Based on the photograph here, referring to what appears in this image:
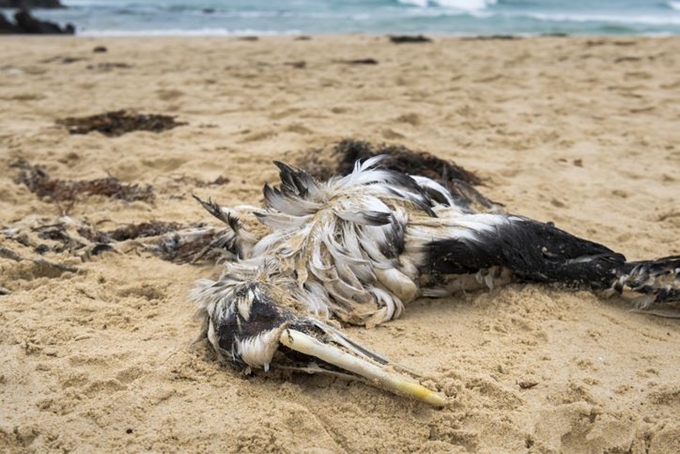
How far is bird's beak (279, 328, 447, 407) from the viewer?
81.0 inches

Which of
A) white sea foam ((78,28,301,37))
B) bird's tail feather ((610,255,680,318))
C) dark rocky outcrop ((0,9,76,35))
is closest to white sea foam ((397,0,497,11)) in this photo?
white sea foam ((78,28,301,37))

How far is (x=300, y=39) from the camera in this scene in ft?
43.4

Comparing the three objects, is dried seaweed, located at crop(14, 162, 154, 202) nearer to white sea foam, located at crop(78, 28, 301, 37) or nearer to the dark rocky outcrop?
white sea foam, located at crop(78, 28, 301, 37)

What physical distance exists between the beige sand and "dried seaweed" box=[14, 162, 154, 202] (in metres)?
0.10

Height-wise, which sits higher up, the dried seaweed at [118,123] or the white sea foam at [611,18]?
the white sea foam at [611,18]

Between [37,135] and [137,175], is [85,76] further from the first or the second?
[137,175]

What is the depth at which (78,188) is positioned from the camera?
403cm

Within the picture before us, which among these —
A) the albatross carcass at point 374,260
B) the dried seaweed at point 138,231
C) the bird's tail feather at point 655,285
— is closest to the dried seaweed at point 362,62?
the dried seaweed at point 138,231

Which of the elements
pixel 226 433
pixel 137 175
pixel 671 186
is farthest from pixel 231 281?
pixel 671 186

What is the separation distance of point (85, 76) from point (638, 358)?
7390 mm

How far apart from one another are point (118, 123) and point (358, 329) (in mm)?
3783

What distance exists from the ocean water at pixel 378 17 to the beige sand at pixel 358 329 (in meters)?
9.31

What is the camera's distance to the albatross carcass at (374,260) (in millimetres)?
2469

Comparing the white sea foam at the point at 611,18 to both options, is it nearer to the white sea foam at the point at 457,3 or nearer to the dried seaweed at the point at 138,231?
the white sea foam at the point at 457,3
